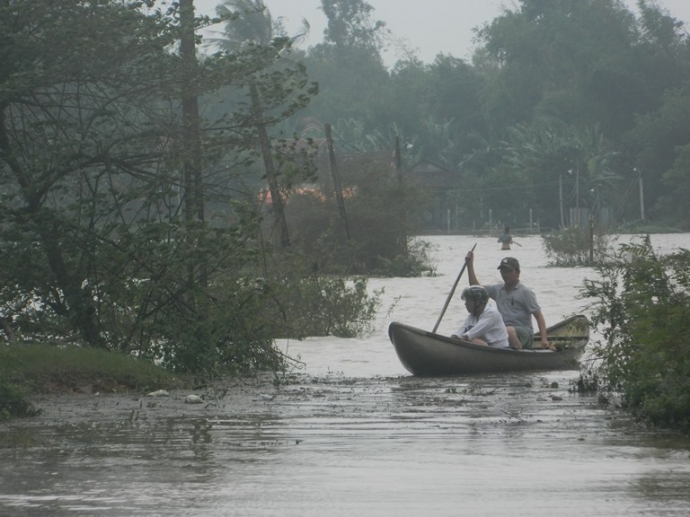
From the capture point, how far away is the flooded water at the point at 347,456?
646cm

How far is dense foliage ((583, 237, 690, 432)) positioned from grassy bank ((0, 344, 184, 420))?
445 cm

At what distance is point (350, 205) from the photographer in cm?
4212

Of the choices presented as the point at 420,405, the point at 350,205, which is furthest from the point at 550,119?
the point at 420,405

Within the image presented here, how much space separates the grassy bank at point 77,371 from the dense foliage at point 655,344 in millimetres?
4446

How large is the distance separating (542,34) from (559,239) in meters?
63.8

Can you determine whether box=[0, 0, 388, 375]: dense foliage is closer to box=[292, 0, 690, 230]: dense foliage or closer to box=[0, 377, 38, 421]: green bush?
box=[0, 377, 38, 421]: green bush

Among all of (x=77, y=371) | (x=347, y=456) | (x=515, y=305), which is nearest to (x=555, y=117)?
(x=515, y=305)

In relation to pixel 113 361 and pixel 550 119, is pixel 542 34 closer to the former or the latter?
pixel 550 119

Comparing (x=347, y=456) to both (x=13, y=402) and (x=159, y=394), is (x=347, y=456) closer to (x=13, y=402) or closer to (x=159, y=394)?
(x=13, y=402)

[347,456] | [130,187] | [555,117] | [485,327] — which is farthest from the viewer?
[555,117]

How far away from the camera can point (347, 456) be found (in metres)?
8.25

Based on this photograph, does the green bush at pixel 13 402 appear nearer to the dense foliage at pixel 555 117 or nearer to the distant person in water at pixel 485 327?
the distant person in water at pixel 485 327

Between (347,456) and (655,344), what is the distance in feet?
9.07

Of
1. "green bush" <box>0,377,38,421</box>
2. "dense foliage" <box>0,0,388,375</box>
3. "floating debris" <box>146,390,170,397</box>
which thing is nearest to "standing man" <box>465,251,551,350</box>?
"dense foliage" <box>0,0,388,375</box>
